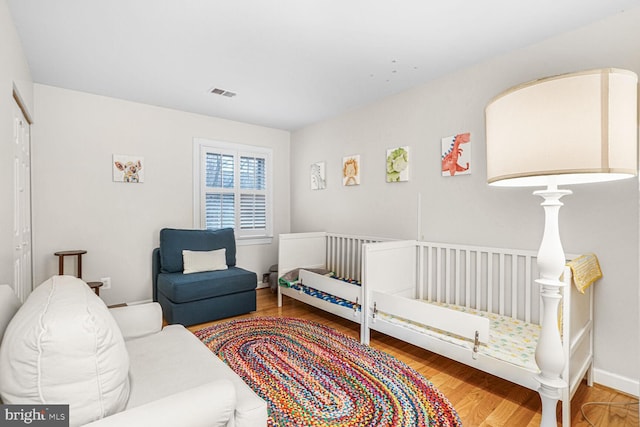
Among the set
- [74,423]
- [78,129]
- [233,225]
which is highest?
[78,129]

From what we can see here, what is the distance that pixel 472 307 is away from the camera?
104 inches

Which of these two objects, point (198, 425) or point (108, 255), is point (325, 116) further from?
point (198, 425)

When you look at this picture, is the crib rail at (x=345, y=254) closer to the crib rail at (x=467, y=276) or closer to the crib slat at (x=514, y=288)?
the crib rail at (x=467, y=276)

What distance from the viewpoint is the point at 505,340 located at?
1985mm

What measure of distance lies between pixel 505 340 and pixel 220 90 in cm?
316

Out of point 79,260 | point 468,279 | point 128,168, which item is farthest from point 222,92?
point 468,279

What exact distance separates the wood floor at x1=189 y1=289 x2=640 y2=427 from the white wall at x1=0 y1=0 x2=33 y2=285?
257cm

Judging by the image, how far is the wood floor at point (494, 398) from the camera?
168 cm

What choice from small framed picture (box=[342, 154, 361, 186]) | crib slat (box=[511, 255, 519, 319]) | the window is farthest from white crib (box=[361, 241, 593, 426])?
the window

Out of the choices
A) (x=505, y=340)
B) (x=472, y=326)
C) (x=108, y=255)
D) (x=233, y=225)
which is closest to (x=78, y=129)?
(x=108, y=255)

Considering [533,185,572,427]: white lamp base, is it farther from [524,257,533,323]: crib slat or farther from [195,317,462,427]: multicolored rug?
[524,257,533,323]: crib slat

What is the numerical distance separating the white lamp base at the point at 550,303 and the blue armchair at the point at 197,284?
260cm

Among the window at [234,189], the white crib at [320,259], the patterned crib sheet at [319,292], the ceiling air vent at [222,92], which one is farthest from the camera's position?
the window at [234,189]

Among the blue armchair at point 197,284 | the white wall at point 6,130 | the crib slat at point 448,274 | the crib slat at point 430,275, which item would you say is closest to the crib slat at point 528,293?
the crib slat at point 448,274
